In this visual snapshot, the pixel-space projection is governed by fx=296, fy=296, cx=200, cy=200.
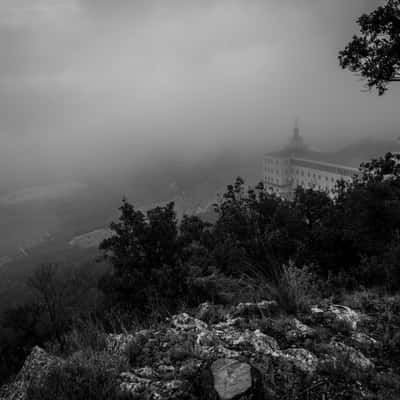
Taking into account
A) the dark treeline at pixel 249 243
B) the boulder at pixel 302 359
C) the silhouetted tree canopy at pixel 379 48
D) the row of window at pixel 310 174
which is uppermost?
the silhouetted tree canopy at pixel 379 48

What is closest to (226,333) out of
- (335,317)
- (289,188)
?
(335,317)

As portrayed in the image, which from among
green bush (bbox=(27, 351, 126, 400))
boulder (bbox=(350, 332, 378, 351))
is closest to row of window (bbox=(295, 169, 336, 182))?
boulder (bbox=(350, 332, 378, 351))

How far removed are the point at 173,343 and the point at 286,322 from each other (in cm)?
195

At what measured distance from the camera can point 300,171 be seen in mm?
85125

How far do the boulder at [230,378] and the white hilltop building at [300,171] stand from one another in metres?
75.1

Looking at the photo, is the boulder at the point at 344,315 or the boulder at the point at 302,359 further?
the boulder at the point at 344,315

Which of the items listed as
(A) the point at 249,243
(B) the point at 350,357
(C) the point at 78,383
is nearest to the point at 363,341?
(B) the point at 350,357

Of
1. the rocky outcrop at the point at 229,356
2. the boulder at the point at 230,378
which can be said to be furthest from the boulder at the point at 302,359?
the boulder at the point at 230,378

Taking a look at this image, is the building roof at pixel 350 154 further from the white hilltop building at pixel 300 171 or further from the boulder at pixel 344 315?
the boulder at pixel 344 315

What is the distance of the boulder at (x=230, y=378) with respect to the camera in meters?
3.37

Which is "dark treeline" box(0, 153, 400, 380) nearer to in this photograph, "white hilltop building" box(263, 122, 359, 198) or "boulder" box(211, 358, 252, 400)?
"boulder" box(211, 358, 252, 400)

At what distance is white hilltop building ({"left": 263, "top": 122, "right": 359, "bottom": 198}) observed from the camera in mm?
76250

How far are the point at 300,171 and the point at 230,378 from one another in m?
87.1

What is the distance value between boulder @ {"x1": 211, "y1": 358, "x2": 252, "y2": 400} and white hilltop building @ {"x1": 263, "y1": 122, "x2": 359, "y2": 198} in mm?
75142
